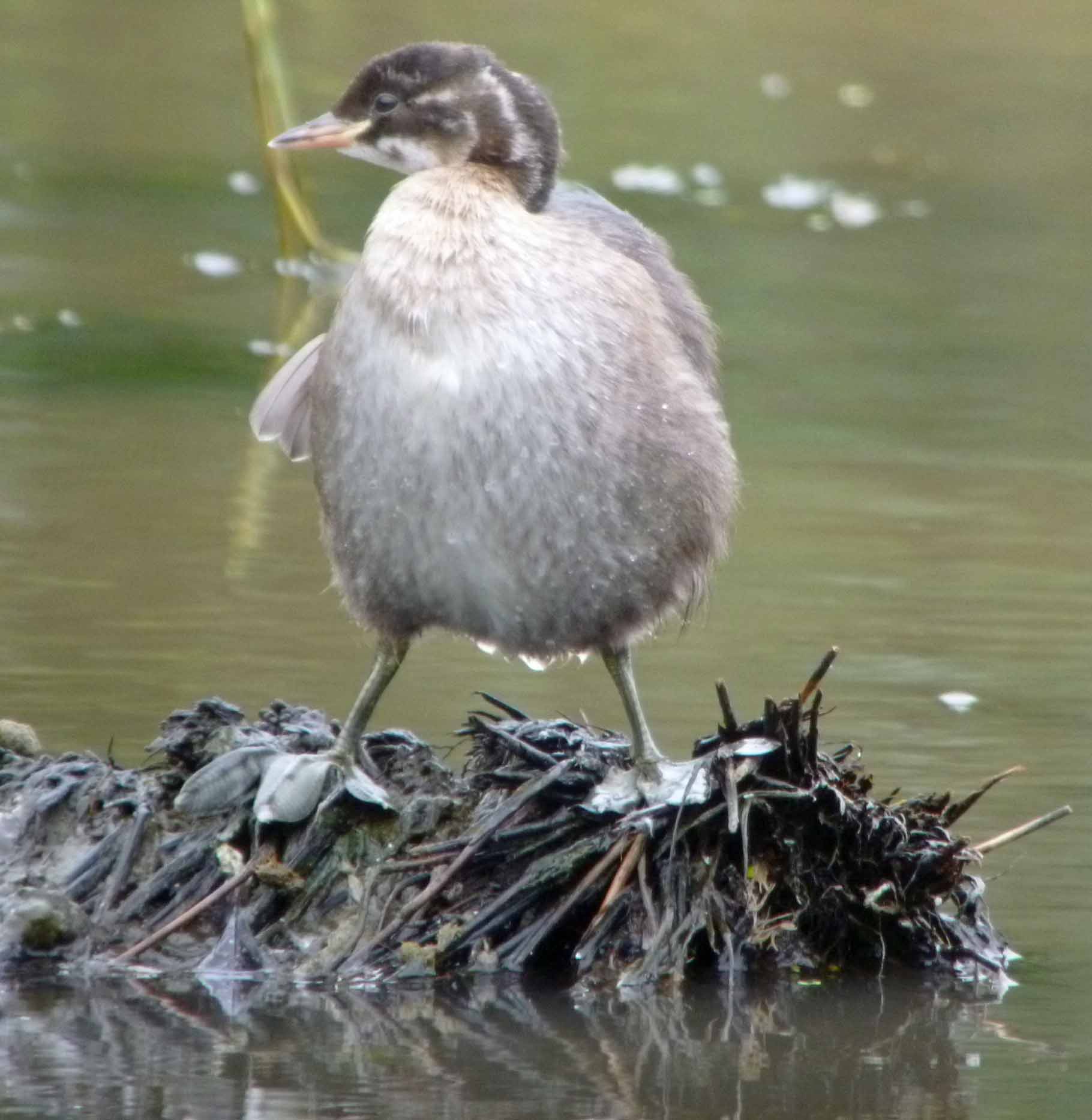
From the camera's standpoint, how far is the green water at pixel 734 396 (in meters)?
7.96

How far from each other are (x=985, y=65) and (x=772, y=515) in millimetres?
12389

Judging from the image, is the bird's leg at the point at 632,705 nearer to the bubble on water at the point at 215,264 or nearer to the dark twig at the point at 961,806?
the dark twig at the point at 961,806

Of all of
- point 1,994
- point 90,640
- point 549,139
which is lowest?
point 90,640

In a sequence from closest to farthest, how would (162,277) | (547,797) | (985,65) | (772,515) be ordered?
(547,797) < (772,515) < (162,277) < (985,65)

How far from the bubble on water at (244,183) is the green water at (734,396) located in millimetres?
116

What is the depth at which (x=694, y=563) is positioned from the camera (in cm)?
671

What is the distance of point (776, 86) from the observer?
20.7m

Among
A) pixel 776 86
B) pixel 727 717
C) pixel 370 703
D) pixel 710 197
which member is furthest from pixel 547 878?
pixel 776 86

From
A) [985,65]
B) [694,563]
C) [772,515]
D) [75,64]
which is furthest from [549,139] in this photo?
[985,65]

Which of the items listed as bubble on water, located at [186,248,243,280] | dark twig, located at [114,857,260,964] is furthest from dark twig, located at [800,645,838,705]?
bubble on water, located at [186,248,243,280]

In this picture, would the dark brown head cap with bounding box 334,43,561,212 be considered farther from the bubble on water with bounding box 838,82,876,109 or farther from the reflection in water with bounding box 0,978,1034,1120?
the bubble on water with bounding box 838,82,876,109

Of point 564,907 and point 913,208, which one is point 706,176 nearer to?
point 913,208

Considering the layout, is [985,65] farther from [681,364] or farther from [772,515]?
[681,364]

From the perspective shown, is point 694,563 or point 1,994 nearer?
point 1,994
